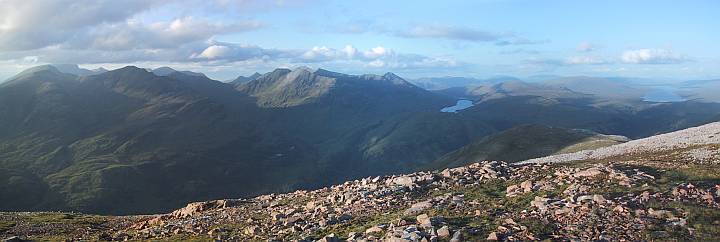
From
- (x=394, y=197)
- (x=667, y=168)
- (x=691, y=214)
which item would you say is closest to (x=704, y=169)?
(x=667, y=168)

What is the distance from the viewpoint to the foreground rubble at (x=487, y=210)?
25625 mm

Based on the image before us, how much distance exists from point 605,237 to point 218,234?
22.8 metres

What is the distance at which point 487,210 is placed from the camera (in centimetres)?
3061

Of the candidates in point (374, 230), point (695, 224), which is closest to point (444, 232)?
point (374, 230)

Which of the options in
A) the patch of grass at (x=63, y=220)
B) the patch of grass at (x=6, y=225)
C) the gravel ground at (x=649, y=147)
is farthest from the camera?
the gravel ground at (x=649, y=147)

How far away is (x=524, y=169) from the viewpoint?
43.2 metres

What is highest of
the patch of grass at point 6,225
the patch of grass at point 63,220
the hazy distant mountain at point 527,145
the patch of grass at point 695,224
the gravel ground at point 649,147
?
the patch of grass at point 695,224

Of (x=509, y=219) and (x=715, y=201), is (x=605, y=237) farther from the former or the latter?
(x=715, y=201)

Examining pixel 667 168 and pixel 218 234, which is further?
pixel 667 168

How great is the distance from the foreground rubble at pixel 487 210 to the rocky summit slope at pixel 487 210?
0.19 feet

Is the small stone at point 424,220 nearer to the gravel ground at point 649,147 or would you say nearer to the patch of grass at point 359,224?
the patch of grass at point 359,224

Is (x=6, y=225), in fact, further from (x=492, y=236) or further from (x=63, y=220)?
(x=492, y=236)

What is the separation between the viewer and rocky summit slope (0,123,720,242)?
2564 centimetres

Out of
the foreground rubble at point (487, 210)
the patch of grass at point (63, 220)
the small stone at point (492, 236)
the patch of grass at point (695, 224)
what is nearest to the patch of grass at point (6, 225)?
the patch of grass at point (63, 220)
